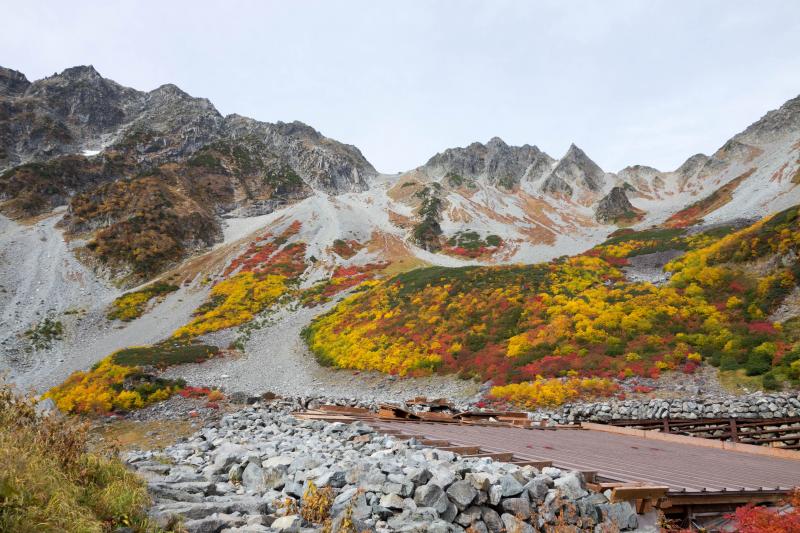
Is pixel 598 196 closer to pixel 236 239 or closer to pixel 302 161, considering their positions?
pixel 302 161

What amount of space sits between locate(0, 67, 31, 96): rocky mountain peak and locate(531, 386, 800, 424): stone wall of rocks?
217 m

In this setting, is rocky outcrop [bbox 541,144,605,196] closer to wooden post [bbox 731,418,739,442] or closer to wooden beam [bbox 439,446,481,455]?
wooden post [bbox 731,418,739,442]

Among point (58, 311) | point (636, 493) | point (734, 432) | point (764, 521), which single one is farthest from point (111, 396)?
point (58, 311)

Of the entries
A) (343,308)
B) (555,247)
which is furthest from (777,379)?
(555,247)

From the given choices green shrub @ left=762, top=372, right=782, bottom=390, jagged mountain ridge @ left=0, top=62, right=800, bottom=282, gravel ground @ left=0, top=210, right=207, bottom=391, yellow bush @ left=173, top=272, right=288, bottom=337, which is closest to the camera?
green shrub @ left=762, top=372, right=782, bottom=390

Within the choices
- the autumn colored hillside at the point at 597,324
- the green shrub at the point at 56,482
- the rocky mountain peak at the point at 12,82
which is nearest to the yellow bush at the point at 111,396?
the autumn colored hillside at the point at 597,324

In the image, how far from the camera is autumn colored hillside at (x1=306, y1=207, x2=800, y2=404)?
23719 millimetres

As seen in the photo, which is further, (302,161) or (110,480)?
(302,161)

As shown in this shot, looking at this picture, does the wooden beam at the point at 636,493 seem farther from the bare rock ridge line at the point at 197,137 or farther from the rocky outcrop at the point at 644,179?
the rocky outcrop at the point at 644,179

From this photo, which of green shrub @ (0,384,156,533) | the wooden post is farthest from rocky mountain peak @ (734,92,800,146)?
green shrub @ (0,384,156,533)

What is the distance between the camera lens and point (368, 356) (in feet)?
119

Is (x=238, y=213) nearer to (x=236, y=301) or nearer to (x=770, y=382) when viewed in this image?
(x=236, y=301)

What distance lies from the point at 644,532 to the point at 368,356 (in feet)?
104

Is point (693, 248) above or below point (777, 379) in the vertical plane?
above
